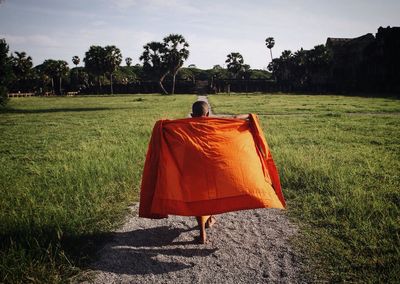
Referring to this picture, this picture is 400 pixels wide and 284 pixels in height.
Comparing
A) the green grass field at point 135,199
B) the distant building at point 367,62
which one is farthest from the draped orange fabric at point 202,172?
the distant building at point 367,62

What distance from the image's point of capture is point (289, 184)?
18.0 feet

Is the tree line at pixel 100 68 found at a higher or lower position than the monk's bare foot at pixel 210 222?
higher

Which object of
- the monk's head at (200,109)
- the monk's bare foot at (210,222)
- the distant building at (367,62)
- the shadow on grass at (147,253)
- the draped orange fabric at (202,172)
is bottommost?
the shadow on grass at (147,253)

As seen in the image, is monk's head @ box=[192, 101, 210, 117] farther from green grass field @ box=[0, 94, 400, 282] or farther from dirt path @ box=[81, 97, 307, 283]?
green grass field @ box=[0, 94, 400, 282]

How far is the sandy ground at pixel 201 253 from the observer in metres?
2.79

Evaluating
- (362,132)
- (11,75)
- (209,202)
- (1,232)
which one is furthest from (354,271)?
(11,75)

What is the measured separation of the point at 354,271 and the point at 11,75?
29.9m

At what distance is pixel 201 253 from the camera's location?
3248 millimetres

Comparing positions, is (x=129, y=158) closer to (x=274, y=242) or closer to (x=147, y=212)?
(x=147, y=212)

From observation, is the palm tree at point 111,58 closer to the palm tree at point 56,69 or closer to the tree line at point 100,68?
the tree line at point 100,68

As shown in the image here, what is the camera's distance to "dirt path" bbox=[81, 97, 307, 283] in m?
2.79

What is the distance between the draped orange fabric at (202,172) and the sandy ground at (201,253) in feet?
1.66

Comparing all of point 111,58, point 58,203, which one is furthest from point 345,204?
point 111,58

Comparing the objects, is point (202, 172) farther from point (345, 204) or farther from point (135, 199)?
point (345, 204)
